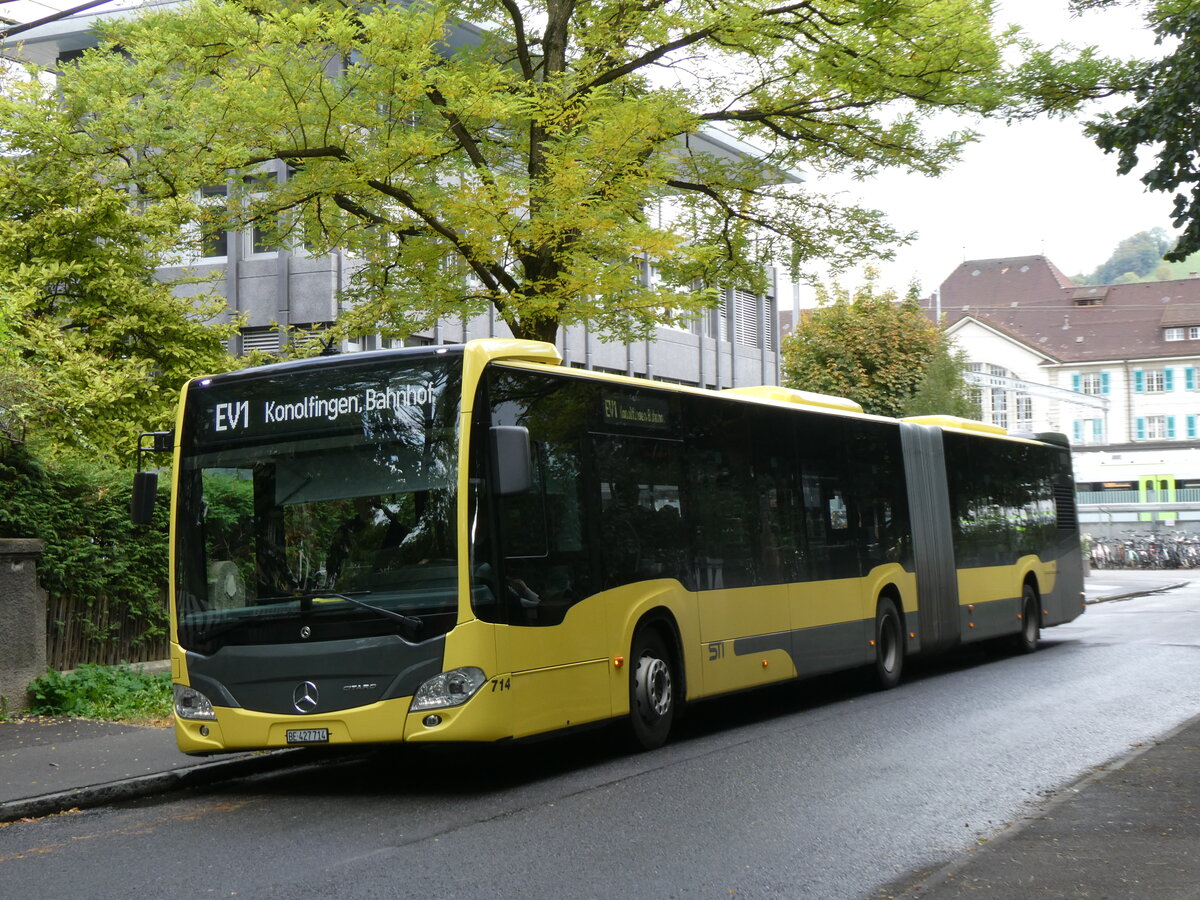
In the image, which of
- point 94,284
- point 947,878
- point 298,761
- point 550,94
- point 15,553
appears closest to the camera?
point 947,878

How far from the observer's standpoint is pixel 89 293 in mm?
18453

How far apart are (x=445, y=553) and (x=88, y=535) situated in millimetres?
6386

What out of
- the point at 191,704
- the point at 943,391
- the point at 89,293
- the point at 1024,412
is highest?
the point at 1024,412

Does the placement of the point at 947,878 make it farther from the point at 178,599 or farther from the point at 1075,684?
the point at 1075,684

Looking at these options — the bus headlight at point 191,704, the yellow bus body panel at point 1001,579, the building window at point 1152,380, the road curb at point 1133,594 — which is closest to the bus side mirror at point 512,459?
the bus headlight at point 191,704

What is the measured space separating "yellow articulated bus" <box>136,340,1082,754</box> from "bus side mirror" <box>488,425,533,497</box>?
0.05ft

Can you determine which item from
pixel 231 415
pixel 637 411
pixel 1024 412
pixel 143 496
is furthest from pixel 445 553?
pixel 1024 412

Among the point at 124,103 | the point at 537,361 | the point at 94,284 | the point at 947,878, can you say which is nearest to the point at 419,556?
the point at 537,361

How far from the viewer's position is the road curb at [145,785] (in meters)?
9.38

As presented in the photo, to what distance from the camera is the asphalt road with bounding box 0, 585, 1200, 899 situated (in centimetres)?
709

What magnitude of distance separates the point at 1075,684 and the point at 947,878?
1016 cm

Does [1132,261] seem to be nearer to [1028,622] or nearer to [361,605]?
[1028,622]

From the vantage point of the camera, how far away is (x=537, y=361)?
35.8 feet

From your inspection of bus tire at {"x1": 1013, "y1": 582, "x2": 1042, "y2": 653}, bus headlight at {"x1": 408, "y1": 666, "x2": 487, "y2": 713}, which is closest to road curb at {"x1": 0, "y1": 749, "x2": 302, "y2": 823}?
bus headlight at {"x1": 408, "y1": 666, "x2": 487, "y2": 713}
